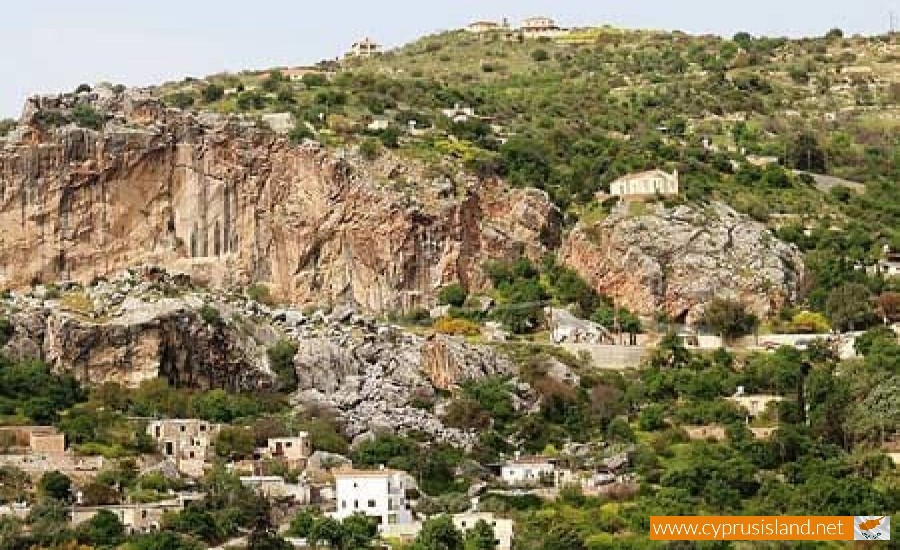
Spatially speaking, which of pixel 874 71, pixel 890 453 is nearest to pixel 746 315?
pixel 890 453

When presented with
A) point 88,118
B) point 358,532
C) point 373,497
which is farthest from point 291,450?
point 88,118

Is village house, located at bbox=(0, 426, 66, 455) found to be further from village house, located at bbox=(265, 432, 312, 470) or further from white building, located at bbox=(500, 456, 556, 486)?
white building, located at bbox=(500, 456, 556, 486)

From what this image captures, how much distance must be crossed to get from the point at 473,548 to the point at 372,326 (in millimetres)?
18507

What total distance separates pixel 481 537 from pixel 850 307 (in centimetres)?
2455

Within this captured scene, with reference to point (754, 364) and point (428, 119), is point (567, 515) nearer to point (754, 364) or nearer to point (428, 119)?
point (754, 364)

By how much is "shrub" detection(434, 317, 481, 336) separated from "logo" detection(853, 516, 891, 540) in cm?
1995

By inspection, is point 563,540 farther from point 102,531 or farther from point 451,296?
point 451,296

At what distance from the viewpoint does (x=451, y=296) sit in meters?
82.6

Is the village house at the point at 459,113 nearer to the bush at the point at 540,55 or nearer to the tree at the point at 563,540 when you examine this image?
the bush at the point at 540,55

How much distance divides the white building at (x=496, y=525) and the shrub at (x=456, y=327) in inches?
611

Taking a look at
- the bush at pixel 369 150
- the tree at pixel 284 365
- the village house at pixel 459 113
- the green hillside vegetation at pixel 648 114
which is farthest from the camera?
the village house at pixel 459 113

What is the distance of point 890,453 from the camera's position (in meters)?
69.9

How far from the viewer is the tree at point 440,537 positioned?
6122 cm

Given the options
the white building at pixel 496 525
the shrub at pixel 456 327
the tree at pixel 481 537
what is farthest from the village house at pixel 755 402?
the tree at pixel 481 537
